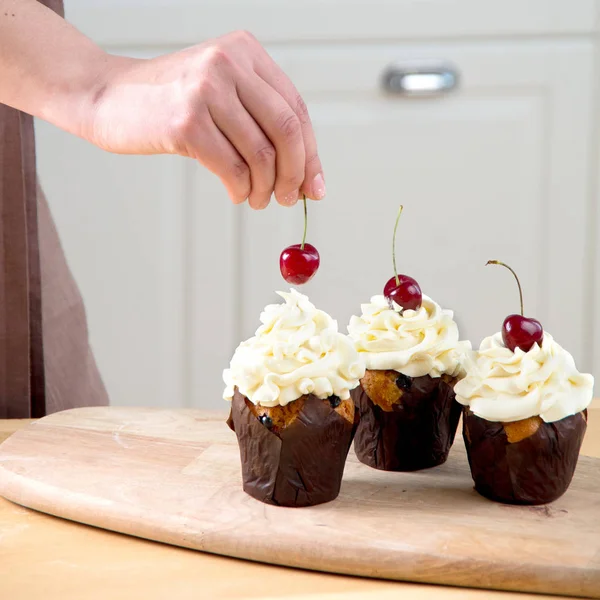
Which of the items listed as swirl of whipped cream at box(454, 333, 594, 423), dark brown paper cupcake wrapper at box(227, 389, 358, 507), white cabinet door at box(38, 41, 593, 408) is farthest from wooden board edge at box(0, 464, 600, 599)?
white cabinet door at box(38, 41, 593, 408)

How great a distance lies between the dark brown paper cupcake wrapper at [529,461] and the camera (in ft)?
3.66

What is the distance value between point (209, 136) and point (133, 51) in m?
1.56

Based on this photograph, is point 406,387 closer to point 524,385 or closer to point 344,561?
point 524,385

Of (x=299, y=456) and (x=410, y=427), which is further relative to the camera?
(x=410, y=427)

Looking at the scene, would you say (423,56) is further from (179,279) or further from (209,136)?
(209,136)

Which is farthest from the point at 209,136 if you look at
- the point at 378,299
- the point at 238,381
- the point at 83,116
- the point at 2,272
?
the point at 2,272

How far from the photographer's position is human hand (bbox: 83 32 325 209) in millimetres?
1006

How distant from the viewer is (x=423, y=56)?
2.39 metres

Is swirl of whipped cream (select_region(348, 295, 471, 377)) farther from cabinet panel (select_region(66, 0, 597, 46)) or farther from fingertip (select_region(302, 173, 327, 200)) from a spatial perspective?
cabinet panel (select_region(66, 0, 597, 46))

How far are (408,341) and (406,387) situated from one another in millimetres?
61

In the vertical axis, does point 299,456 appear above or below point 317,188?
below

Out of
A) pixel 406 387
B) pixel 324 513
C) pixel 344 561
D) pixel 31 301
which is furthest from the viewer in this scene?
pixel 31 301

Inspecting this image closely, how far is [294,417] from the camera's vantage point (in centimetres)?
111

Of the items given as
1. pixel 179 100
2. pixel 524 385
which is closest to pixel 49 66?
pixel 179 100
